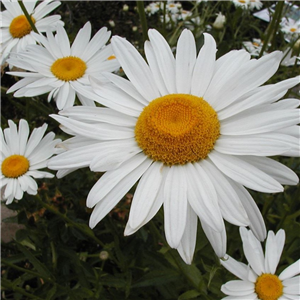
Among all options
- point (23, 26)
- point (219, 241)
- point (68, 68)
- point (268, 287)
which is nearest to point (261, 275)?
point (268, 287)

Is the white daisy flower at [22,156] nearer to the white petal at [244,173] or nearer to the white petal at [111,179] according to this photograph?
the white petal at [111,179]

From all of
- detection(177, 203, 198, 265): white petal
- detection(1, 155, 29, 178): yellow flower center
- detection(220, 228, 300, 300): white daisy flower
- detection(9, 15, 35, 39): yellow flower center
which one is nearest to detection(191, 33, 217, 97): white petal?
detection(177, 203, 198, 265): white petal

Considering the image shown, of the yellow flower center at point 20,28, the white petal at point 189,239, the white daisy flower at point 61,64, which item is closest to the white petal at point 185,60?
the white petal at point 189,239

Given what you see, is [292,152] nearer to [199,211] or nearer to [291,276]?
[199,211]

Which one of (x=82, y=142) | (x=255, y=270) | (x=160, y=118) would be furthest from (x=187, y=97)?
(x=255, y=270)

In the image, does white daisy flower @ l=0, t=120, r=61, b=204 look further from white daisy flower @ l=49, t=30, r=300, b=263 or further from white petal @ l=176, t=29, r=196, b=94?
white petal @ l=176, t=29, r=196, b=94

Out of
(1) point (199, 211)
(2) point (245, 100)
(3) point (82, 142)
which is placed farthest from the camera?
(3) point (82, 142)
